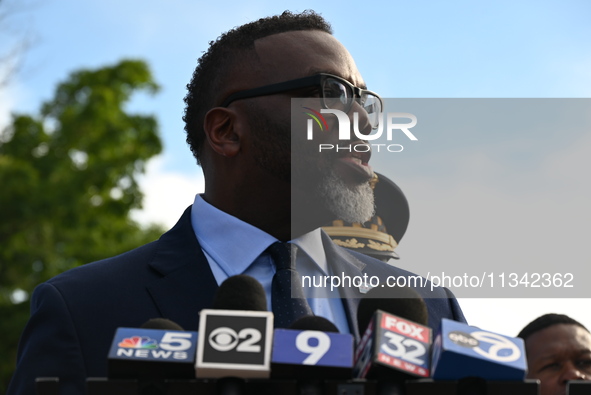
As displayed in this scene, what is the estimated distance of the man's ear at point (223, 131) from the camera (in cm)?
367

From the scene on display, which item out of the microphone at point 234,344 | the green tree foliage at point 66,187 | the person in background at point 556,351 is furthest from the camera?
the green tree foliage at point 66,187

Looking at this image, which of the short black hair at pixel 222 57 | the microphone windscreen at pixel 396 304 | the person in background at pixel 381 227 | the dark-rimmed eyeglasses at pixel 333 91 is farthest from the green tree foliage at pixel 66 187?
the microphone windscreen at pixel 396 304

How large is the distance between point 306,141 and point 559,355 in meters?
1.81

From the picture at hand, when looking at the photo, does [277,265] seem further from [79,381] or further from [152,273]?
[79,381]

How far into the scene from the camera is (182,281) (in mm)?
3209

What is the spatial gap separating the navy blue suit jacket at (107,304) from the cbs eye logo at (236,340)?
0.98 meters

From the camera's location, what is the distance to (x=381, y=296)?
8.02 ft

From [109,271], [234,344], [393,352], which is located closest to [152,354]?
[234,344]

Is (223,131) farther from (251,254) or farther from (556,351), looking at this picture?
(556,351)

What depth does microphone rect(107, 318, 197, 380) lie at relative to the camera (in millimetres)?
2061

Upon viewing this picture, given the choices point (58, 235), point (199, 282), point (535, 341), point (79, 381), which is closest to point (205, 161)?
point (199, 282)

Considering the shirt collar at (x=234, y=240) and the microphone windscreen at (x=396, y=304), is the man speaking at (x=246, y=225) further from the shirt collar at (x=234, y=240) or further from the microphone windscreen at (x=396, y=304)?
the microphone windscreen at (x=396, y=304)

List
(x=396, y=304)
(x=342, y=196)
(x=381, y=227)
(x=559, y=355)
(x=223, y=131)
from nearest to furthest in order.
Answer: (x=396, y=304) → (x=342, y=196) → (x=223, y=131) → (x=559, y=355) → (x=381, y=227)

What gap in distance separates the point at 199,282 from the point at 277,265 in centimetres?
29
